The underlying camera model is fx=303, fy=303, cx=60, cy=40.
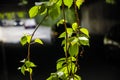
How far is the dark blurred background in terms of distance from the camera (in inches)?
137

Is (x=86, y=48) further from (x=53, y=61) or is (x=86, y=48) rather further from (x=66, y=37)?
(x=66, y=37)

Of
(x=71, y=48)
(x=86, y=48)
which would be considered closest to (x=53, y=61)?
(x=86, y=48)

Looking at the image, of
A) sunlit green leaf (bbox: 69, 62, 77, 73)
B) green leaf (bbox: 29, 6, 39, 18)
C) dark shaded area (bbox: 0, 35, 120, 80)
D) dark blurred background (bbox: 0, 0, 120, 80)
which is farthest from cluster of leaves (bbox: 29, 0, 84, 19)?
dark shaded area (bbox: 0, 35, 120, 80)

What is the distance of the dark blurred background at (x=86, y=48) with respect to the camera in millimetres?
3488

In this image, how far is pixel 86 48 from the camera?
371 cm

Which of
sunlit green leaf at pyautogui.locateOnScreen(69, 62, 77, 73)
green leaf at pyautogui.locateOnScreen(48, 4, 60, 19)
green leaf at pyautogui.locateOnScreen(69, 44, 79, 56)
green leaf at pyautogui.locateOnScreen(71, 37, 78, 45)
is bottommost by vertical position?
sunlit green leaf at pyautogui.locateOnScreen(69, 62, 77, 73)

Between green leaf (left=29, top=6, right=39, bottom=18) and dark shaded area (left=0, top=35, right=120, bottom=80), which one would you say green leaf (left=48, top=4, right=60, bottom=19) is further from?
dark shaded area (left=0, top=35, right=120, bottom=80)

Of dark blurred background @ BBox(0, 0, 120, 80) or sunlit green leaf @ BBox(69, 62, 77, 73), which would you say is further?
dark blurred background @ BBox(0, 0, 120, 80)

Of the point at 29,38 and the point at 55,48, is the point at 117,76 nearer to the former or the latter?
the point at 55,48

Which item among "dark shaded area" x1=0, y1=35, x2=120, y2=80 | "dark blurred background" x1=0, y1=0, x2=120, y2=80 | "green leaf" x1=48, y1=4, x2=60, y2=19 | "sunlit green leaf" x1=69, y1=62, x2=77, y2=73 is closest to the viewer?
"green leaf" x1=48, y1=4, x2=60, y2=19

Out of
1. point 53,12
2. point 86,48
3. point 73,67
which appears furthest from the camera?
point 86,48

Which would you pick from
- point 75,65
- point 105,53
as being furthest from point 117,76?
point 75,65

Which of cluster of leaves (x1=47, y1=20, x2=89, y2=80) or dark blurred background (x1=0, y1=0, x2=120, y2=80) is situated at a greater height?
cluster of leaves (x1=47, y1=20, x2=89, y2=80)

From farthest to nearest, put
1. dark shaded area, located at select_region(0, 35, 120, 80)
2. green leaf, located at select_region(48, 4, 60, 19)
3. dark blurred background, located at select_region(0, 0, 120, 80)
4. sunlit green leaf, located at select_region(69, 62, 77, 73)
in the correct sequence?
dark shaded area, located at select_region(0, 35, 120, 80)
dark blurred background, located at select_region(0, 0, 120, 80)
sunlit green leaf, located at select_region(69, 62, 77, 73)
green leaf, located at select_region(48, 4, 60, 19)
